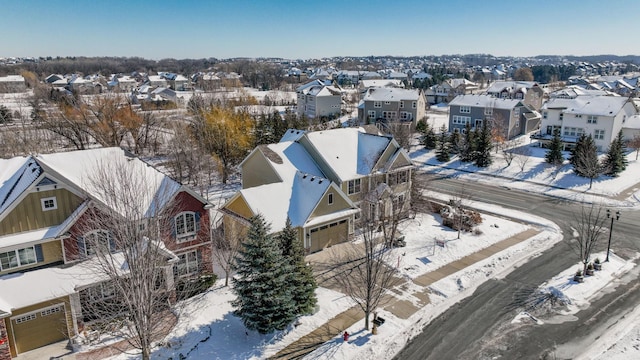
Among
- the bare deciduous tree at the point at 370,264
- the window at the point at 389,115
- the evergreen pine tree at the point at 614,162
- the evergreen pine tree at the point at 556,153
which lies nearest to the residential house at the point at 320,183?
the bare deciduous tree at the point at 370,264

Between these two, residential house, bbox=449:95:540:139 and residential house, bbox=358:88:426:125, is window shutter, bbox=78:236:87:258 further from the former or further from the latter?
residential house, bbox=358:88:426:125

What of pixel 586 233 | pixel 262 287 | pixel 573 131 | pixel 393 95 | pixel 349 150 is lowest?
pixel 586 233

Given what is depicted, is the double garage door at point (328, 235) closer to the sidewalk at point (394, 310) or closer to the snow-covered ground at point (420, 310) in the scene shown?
the snow-covered ground at point (420, 310)

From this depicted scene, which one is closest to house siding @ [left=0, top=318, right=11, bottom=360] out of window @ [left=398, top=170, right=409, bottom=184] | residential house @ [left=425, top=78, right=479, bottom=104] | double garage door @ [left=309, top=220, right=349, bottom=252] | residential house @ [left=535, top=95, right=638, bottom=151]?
double garage door @ [left=309, top=220, right=349, bottom=252]

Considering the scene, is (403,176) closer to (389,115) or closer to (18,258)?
(18,258)

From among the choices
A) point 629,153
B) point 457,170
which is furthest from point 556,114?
point 457,170

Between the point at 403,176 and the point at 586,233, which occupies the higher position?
the point at 403,176

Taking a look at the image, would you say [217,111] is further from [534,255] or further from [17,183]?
[534,255]

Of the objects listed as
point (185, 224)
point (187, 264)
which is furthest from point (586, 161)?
point (187, 264)
